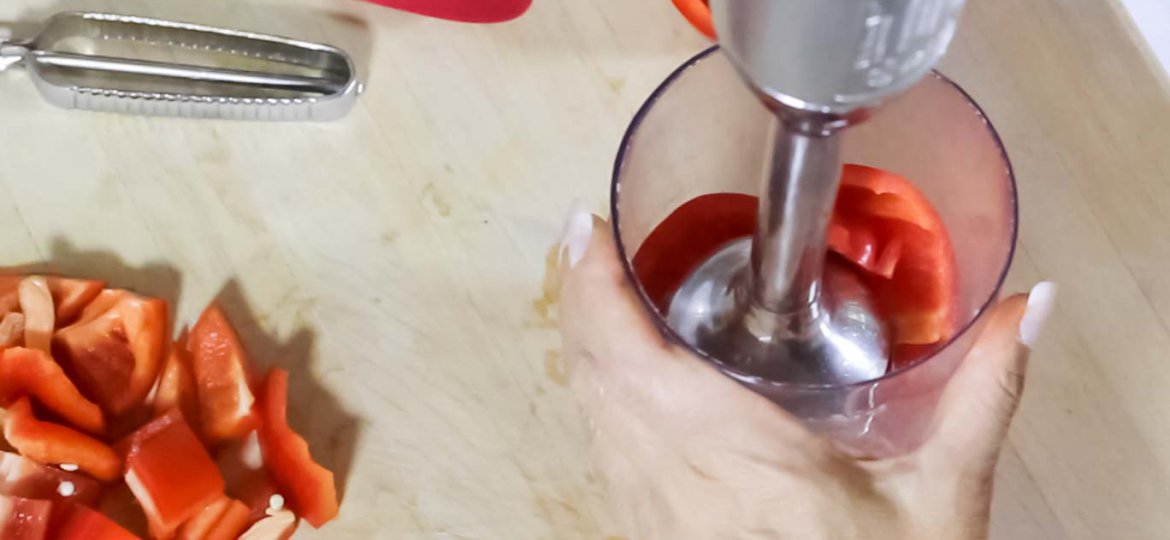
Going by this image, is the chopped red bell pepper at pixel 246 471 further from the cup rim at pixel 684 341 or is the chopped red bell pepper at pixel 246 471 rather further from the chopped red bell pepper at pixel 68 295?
the cup rim at pixel 684 341

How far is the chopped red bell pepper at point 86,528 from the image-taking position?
611 mm

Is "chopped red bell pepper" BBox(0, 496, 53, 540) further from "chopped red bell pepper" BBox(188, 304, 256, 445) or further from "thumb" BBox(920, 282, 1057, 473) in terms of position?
"thumb" BBox(920, 282, 1057, 473)

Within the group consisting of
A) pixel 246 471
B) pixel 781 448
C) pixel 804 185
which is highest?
pixel 804 185

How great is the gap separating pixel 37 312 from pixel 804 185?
19.3 inches

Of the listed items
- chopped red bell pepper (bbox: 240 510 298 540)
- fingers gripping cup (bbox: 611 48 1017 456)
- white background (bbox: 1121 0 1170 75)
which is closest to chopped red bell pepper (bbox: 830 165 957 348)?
fingers gripping cup (bbox: 611 48 1017 456)

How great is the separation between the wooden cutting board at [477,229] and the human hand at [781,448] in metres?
0.09

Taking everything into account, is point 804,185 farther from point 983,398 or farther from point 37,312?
point 37,312

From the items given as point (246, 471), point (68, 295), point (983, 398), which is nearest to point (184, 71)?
point (68, 295)

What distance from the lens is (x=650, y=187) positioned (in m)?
0.57

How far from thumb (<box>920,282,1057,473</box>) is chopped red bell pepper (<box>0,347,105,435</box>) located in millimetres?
475

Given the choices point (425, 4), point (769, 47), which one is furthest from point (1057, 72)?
point (769, 47)

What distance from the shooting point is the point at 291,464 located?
64 centimetres

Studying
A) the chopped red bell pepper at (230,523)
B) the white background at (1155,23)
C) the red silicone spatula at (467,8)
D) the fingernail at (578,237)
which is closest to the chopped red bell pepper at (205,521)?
the chopped red bell pepper at (230,523)

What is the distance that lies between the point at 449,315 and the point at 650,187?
18 cm
